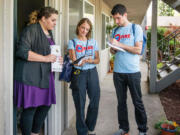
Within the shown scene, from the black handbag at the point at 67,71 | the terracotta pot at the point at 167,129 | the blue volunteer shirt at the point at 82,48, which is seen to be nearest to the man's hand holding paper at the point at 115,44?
the blue volunteer shirt at the point at 82,48

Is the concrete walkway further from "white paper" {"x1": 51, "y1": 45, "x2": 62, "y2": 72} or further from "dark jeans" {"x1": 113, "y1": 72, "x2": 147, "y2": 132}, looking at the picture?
"white paper" {"x1": 51, "y1": 45, "x2": 62, "y2": 72}

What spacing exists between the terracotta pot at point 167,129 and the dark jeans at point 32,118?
1.63 metres

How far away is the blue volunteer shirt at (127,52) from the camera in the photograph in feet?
8.67

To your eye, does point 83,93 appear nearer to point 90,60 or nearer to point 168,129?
point 90,60

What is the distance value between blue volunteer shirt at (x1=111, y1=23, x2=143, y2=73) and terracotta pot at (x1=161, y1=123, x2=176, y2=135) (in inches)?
36.9

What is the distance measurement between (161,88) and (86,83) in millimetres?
3474

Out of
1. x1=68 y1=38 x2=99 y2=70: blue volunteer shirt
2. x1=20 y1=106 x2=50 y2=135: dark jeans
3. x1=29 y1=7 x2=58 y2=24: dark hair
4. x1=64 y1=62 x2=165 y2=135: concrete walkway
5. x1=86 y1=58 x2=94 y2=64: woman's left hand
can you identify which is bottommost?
x1=64 y1=62 x2=165 y2=135: concrete walkway

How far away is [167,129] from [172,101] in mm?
2298

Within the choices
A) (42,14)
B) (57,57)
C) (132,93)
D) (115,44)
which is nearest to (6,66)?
(57,57)

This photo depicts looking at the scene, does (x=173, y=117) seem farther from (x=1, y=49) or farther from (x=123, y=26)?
(x=1, y=49)

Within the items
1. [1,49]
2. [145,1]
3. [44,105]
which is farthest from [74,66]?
[145,1]

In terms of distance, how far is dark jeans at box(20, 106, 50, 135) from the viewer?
2.13m

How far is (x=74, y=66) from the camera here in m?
2.70

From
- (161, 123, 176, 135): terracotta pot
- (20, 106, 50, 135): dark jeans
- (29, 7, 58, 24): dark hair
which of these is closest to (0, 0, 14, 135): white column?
(20, 106, 50, 135): dark jeans
